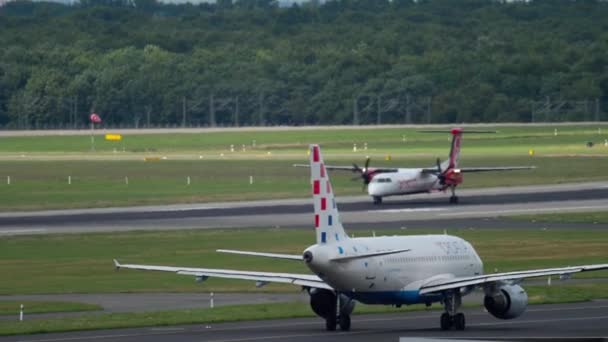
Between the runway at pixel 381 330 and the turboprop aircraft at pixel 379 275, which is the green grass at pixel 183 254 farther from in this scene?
the turboprop aircraft at pixel 379 275

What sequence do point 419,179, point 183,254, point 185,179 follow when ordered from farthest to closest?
point 185,179 → point 419,179 → point 183,254

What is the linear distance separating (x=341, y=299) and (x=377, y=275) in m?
1.55

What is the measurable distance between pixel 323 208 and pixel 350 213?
49.4 metres

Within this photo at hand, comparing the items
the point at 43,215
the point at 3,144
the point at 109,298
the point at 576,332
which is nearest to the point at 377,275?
the point at 576,332

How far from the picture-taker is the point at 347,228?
80.1m

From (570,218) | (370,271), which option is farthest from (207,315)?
(570,218)

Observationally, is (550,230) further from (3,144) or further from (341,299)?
(3,144)

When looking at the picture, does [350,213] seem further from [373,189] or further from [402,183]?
[402,183]

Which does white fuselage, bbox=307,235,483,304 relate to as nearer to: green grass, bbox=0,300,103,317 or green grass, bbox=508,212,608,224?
green grass, bbox=0,300,103,317

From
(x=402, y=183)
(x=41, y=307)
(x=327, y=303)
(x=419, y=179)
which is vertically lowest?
(x=402, y=183)

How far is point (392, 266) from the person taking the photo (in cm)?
4297

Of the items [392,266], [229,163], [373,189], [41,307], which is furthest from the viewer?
[229,163]

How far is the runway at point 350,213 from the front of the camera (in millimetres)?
83750

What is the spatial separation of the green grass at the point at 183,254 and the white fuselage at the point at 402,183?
18.9 m
